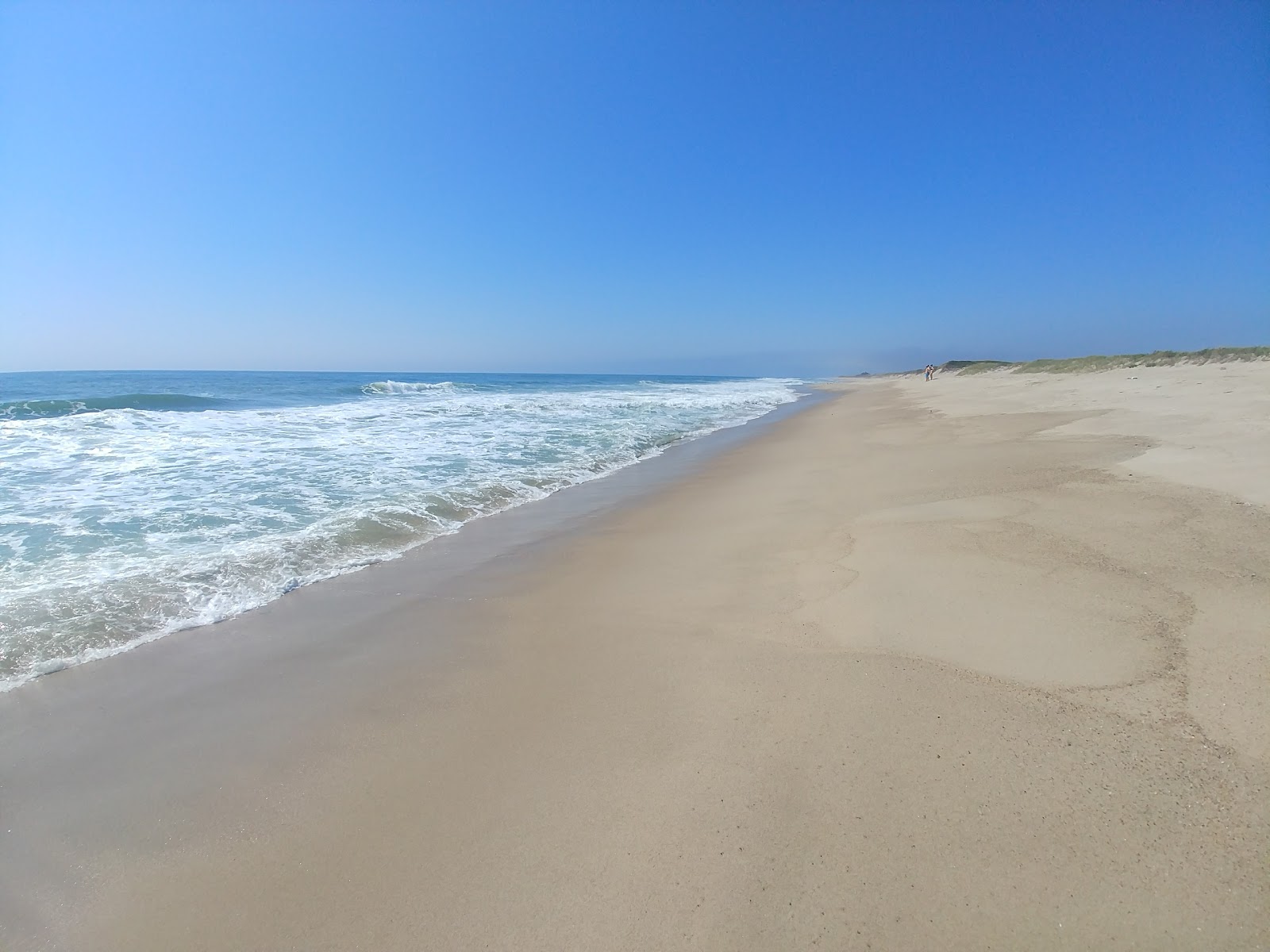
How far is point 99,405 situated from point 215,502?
20737 mm

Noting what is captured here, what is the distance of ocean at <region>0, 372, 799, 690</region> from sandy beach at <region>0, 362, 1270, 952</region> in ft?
1.84

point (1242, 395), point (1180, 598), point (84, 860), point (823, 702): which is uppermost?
point (1242, 395)

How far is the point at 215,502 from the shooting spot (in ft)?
21.3

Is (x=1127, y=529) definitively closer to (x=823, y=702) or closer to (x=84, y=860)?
(x=823, y=702)

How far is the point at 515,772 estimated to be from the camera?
2.31 metres

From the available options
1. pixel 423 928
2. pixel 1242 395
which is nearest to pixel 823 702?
pixel 423 928

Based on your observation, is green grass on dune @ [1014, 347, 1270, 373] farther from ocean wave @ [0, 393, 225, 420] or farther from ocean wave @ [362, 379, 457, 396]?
ocean wave @ [0, 393, 225, 420]

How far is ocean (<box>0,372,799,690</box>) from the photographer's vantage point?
3891 mm

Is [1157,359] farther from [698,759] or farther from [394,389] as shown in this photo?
[394,389]

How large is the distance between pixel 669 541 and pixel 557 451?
254 inches

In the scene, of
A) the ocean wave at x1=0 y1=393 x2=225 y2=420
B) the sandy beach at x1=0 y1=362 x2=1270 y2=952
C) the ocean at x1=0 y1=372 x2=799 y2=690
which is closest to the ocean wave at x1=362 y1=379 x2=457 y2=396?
the ocean wave at x1=0 y1=393 x2=225 y2=420

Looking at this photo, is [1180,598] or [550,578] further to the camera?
[550,578]

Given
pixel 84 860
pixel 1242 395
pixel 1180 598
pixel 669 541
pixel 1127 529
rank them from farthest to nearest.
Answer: pixel 1242 395 → pixel 669 541 → pixel 1127 529 → pixel 1180 598 → pixel 84 860

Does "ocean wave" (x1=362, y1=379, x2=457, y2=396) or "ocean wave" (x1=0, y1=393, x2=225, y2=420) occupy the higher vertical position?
"ocean wave" (x1=362, y1=379, x2=457, y2=396)
